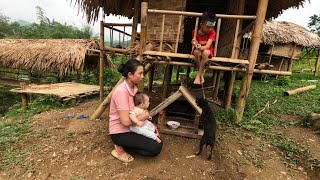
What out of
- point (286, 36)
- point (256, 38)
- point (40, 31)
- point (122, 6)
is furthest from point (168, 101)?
point (40, 31)

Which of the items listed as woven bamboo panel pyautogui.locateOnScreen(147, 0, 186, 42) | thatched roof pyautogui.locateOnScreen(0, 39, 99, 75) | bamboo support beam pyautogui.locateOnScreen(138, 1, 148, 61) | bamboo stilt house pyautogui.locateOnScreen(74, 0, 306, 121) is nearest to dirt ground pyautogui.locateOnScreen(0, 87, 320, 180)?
bamboo stilt house pyautogui.locateOnScreen(74, 0, 306, 121)

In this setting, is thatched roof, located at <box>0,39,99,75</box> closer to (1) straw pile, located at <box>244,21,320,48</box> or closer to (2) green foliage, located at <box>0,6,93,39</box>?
(2) green foliage, located at <box>0,6,93,39</box>

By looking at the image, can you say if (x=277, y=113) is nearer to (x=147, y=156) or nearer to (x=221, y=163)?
(x=221, y=163)

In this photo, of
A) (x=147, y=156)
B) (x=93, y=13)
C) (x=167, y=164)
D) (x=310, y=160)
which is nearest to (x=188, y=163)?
(x=167, y=164)

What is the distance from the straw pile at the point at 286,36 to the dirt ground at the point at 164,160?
10.1m

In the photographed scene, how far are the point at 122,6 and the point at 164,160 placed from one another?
4.96 m

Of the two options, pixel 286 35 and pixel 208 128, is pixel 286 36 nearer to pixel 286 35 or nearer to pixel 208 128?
pixel 286 35

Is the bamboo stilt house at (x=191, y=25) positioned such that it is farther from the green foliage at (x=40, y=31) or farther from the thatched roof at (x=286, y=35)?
the green foliage at (x=40, y=31)

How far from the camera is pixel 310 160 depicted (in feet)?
12.8

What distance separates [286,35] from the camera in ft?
45.6

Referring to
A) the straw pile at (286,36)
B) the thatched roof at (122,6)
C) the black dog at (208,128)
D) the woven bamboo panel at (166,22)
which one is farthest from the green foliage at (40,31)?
the black dog at (208,128)

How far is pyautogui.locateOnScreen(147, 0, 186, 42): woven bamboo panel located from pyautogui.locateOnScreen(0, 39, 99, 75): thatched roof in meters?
6.79

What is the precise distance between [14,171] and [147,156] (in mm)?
2015

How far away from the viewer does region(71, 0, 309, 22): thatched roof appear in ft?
19.1
